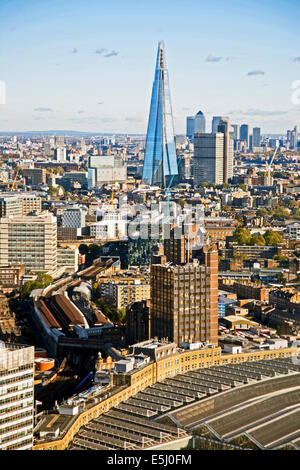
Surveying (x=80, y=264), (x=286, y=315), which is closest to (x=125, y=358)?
(x=286, y=315)

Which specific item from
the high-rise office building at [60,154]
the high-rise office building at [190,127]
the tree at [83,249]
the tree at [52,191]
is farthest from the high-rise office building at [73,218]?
the high-rise office building at [60,154]

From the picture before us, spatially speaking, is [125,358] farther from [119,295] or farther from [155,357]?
[119,295]

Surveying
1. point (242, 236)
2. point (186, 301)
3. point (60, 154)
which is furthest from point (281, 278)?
point (60, 154)

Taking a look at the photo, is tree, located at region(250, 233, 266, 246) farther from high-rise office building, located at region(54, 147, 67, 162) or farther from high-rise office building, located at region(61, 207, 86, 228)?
high-rise office building, located at region(54, 147, 67, 162)

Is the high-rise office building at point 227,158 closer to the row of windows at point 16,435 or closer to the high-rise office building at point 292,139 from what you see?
the high-rise office building at point 292,139

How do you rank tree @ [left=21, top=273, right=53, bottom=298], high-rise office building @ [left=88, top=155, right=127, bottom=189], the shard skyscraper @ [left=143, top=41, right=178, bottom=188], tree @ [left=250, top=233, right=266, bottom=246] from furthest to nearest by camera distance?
high-rise office building @ [left=88, top=155, right=127, bottom=189] → the shard skyscraper @ [left=143, top=41, right=178, bottom=188] → tree @ [left=250, top=233, right=266, bottom=246] → tree @ [left=21, top=273, right=53, bottom=298]

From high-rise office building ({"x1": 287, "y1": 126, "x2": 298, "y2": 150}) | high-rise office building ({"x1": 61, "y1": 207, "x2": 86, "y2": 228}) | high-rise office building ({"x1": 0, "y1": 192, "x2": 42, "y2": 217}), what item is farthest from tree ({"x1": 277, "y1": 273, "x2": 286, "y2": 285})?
high-rise office building ({"x1": 287, "y1": 126, "x2": 298, "y2": 150})
